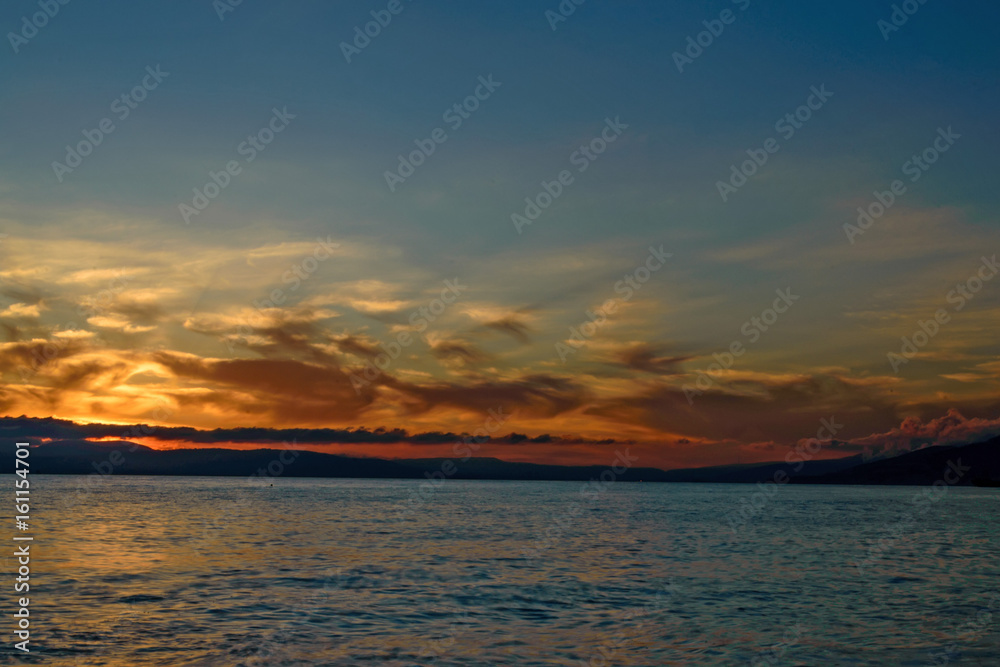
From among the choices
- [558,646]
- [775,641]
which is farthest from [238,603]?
[775,641]

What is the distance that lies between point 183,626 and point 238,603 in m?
5.00

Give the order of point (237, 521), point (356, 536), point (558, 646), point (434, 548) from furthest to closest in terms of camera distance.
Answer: point (237, 521), point (356, 536), point (434, 548), point (558, 646)

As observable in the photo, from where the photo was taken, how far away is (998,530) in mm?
85750

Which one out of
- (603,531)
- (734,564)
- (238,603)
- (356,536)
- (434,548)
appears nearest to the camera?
(238,603)

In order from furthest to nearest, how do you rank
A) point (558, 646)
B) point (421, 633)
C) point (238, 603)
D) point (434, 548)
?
1. point (434, 548)
2. point (238, 603)
3. point (421, 633)
4. point (558, 646)

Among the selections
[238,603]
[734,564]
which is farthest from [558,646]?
[734,564]

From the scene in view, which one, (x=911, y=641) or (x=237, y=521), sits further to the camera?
(x=237, y=521)

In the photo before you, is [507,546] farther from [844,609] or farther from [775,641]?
[775,641]

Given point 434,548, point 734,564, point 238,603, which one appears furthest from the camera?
point 434,548

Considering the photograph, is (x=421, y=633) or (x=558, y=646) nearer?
(x=558, y=646)

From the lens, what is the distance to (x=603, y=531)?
76.6 m

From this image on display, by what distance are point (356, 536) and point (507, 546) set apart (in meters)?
14.9

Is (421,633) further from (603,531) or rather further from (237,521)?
(237,521)

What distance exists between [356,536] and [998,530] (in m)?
A: 71.7
